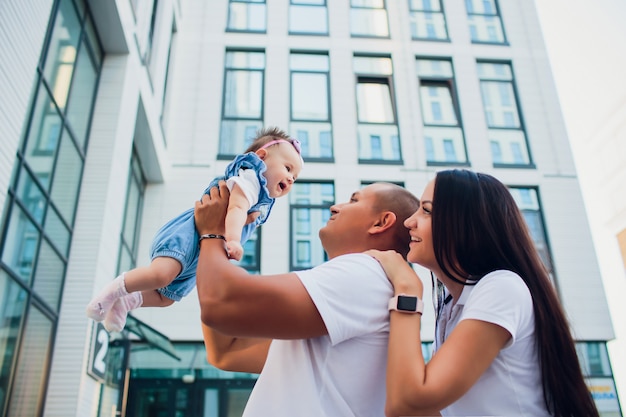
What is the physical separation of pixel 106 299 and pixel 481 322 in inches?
72.8

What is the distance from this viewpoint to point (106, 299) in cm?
276

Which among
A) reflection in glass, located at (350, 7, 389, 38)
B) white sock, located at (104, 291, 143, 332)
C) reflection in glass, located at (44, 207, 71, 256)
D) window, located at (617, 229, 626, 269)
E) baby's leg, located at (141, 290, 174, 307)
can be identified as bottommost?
white sock, located at (104, 291, 143, 332)

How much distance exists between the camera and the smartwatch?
1810mm

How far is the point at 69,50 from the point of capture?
8.02 meters

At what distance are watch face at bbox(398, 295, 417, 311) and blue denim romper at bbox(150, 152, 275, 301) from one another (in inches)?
41.2

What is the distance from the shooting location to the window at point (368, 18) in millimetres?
15664

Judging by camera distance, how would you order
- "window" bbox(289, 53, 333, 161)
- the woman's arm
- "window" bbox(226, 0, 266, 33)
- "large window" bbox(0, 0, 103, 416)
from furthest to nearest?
"window" bbox(226, 0, 266, 33) < "window" bbox(289, 53, 333, 161) < "large window" bbox(0, 0, 103, 416) < the woman's arm

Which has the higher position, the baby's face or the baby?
the baby's face

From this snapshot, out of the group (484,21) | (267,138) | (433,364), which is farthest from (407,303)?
(484,21)

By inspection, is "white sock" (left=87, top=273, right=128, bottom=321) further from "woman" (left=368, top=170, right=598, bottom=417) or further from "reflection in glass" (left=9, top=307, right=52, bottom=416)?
"reflection in glass" (left=9, top=307, right=52, bottom=416)

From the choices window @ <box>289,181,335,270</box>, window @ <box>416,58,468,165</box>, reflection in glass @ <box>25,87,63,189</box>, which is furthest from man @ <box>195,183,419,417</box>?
window @ <box>416,58,468,165</box>

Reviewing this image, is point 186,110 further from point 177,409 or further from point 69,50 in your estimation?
point 177,409

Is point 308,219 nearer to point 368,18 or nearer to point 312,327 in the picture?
point 368,18

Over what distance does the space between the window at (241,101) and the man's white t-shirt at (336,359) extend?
38.6ft
